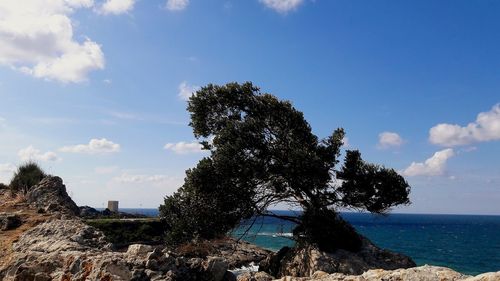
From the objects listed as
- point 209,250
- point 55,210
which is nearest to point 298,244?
point 209,250

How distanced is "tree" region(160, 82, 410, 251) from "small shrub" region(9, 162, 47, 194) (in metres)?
17.6

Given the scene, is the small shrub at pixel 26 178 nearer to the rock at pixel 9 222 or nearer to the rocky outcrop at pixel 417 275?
the rock at pixel 9 222

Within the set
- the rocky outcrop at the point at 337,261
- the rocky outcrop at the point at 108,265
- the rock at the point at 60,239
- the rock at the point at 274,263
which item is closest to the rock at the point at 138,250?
the rocky outcrop at the point at 108,265

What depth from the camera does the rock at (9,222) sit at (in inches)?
1093

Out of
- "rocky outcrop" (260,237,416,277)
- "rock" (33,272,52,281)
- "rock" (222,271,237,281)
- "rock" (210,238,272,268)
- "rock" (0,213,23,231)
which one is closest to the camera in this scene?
"rock" (222,271,237,281)

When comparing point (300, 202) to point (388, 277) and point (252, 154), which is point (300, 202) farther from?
point (388, 277)

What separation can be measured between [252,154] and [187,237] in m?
7.04

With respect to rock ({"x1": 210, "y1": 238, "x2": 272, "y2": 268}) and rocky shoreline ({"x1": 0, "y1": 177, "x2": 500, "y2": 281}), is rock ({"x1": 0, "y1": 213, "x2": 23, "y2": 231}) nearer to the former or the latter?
rocky shoreline ({"x1": 0, "y1": 177, "x2": 500, "y2": 281})

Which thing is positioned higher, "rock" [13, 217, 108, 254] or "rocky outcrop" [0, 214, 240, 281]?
"rock" [13, 217, 108, 254]

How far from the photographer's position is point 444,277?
10.7 m

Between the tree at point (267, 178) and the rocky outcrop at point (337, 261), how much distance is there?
874 mm

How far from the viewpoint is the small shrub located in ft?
138

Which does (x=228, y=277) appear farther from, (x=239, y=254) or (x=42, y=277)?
(x=239, y=254)

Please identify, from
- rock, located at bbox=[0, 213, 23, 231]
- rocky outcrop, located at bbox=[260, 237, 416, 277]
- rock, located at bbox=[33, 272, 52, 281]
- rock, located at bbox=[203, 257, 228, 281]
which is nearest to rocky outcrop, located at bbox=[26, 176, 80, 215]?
rock, located at bbox=[0, 213, 23, 231]
